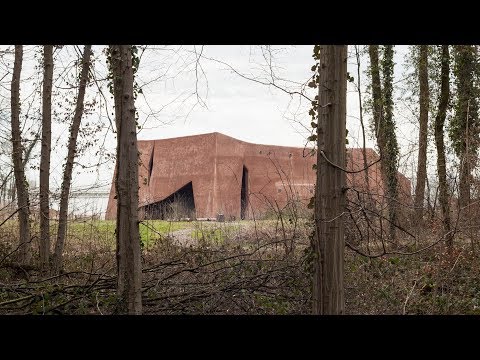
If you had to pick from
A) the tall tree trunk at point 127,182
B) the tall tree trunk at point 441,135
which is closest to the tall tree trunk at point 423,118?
the tall tree trunk at point 441,135

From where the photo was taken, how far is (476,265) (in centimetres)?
785

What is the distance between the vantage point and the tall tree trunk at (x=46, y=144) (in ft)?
29.0

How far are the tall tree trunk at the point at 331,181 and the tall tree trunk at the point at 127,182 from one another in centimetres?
158

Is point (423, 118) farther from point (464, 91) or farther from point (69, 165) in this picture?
point (69, 165)

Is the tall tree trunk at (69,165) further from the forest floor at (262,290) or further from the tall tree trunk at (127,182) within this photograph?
the tall tree trunk at (127,182)

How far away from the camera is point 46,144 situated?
8.92 m

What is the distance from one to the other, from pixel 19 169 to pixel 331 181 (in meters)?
6.38

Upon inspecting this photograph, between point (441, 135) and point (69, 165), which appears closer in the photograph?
point (69, 165)

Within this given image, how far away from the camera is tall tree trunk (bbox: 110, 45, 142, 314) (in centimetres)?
461

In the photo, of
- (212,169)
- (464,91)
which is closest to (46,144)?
(464,91)
